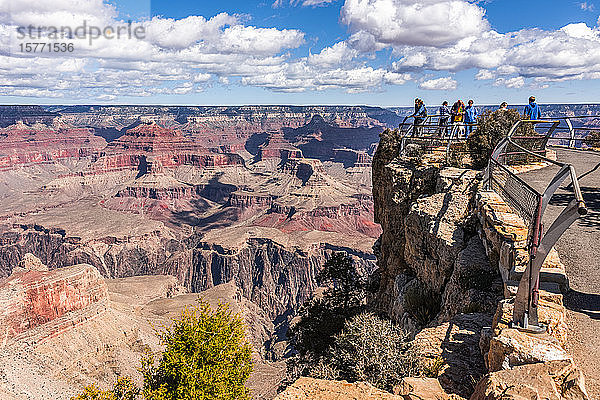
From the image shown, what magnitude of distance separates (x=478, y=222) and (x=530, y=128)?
365 inches

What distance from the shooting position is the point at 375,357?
30.5 feet

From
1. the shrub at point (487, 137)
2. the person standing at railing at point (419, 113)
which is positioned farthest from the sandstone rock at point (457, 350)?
the person standing at railing at point (419, 113)

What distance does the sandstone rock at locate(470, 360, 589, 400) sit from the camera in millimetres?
4737

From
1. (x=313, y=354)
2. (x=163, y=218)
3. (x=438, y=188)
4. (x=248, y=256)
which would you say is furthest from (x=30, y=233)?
(x=438, y=188)

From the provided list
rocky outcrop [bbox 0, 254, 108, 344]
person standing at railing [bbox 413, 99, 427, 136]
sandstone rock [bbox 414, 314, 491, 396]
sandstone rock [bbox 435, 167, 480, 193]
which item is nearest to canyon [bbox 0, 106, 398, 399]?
rocky outcrop [bbox 0, 254, 108, 344]

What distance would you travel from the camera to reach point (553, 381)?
16.4ft

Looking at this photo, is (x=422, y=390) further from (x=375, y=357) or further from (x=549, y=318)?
(x=375, y=357)

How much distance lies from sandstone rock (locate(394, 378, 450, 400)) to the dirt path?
2080mm

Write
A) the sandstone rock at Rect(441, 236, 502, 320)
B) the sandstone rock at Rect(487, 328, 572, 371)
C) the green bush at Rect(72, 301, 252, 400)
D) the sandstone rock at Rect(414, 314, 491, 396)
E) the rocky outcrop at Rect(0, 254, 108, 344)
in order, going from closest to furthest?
the sandstone rock at Rect(487, 328, 572, 371) → the sandstone rock at Rect(414, 314, 491, 396) → the sandstone rock at Rect(441, 236, 502, 320) → the green bush at Rect(72, 301, 252, 400) → the rocky outcrop at Rect(0, 254, 108, 344)

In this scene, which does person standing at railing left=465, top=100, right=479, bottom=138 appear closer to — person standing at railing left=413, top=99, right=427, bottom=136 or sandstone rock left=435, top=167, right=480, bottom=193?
person standing at railing left=413, top=99, right=427, bottom=136

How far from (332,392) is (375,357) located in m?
2.99

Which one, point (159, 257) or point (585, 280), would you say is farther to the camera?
point (159, 257)

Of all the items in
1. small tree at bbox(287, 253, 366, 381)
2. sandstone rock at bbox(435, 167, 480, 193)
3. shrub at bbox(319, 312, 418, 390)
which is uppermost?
sandstone rock at bbox(435, 167, 480, 193)

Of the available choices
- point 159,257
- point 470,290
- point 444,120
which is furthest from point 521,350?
point 159,257
